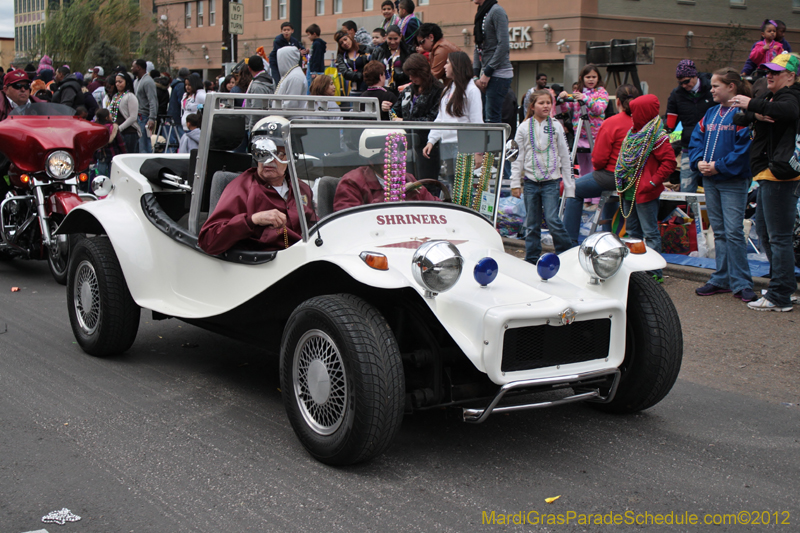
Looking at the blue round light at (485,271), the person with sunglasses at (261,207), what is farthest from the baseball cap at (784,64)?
the person with sunglasses at (261,207)

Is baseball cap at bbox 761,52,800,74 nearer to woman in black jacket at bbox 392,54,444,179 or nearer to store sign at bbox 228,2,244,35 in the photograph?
woman in black jacket at bbox 392,54,444,179

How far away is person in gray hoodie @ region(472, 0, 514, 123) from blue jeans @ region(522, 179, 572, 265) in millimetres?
1850

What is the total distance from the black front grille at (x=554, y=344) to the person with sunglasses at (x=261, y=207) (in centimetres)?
128

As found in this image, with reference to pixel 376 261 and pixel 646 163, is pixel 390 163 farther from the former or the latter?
pixel 646 163

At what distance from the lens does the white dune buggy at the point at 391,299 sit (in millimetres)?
3539

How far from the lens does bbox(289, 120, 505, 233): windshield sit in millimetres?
4195

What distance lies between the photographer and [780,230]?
666cm

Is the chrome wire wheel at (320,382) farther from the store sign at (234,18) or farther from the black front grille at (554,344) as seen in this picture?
the store sign at (234,18)

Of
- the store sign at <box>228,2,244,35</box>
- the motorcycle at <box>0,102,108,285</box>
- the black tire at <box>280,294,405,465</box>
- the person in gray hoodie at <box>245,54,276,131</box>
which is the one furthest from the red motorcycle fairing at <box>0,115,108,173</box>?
the store sign at <box>228,2,244,35</box>

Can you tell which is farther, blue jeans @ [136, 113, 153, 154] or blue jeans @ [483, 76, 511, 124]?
blue jeans @ [136, 113, 153, 154]

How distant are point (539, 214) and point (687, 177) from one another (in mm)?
2749

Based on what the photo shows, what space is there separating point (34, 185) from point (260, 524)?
6038 millimetres

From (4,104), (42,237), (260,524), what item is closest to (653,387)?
(260,524)

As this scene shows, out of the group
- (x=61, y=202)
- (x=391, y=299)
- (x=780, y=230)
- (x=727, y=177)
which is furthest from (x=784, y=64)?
(x=61, y=202)
